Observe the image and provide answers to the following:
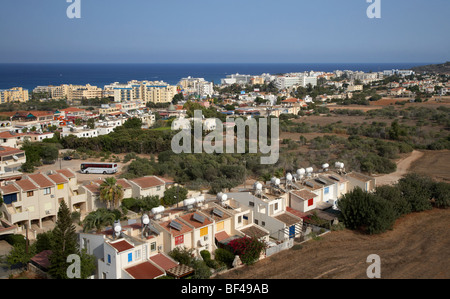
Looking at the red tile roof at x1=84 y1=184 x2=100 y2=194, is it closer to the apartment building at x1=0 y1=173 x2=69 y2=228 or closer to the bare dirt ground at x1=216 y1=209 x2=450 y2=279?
the apartment building at x1=0 y1=173 x2=69 y2=228

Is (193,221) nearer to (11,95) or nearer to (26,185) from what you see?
(26,185)

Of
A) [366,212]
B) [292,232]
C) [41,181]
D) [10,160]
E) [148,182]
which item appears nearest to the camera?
[292,232]

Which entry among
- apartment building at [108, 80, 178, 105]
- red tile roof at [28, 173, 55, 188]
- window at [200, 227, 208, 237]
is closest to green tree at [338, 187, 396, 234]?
window at [200, 227, 208, 237]

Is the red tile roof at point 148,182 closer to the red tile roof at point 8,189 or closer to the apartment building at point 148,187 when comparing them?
the apartment building at point 148,187

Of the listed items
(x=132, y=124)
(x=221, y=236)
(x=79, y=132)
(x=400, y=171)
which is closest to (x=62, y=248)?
(x=221, y=236)

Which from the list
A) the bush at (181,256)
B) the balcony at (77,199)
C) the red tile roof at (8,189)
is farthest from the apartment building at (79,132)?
the bush at (181,256)
